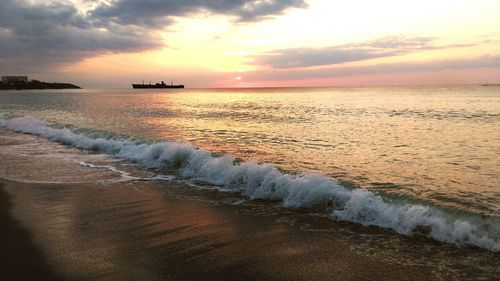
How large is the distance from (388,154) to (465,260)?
10858 mm

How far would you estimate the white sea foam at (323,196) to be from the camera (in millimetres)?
7555

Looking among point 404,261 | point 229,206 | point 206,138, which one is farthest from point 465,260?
point 206,138

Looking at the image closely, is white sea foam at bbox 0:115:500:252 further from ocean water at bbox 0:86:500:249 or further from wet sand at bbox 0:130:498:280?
wet sand at bbox 0:130:498:280

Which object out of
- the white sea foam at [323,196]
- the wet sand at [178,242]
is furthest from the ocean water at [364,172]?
the wet sand at [178,242]

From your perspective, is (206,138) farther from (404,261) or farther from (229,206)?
(404,261)

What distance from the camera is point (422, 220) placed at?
7957 millimetres

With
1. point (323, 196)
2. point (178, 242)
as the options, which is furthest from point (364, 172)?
point (178, 242)

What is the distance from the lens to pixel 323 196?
9.82m

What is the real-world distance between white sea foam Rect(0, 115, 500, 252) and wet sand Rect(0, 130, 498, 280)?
0.53 meters

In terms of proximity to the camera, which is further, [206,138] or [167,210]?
[206,138]

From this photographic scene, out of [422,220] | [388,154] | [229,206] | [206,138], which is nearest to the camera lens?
[422,220]

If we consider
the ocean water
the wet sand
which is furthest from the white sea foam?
the wet sand

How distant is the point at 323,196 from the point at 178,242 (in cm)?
406

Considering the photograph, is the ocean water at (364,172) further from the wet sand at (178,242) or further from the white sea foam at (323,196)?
the wet sand at (178,242)
